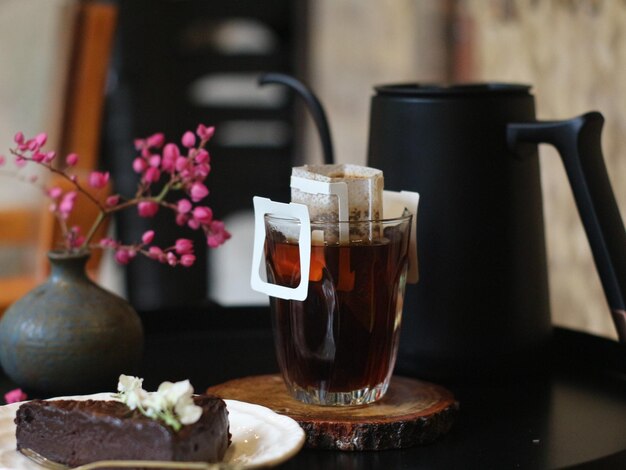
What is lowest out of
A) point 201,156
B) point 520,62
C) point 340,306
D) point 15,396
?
point 15,396

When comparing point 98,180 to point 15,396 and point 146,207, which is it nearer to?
point 146,207

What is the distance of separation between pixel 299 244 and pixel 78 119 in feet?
5.10

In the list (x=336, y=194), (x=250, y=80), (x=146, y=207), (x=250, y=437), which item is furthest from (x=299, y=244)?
(x=250, y=80)

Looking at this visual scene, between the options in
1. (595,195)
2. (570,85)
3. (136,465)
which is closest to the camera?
(136,465)

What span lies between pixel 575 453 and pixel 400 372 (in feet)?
0.77

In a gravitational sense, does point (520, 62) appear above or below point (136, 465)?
above

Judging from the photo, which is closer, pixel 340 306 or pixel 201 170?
pixel 340 306

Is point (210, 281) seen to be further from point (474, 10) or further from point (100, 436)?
point (100, 436)

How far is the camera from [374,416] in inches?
31.7

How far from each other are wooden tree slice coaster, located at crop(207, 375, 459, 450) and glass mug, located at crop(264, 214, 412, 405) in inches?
0.8

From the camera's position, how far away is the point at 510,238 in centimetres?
96

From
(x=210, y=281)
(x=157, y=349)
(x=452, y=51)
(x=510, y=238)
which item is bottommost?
(x=210, y=281)

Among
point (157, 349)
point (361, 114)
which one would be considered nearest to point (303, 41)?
point (361, 114)

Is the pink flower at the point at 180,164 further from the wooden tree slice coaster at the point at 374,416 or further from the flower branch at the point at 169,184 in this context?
the wooden tree slice coaster at the point at 374,416
